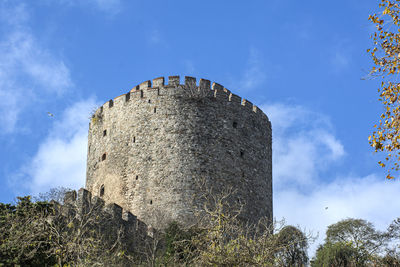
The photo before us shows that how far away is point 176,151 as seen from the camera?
75.4 ft

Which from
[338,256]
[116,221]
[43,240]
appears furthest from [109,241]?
[338,256]

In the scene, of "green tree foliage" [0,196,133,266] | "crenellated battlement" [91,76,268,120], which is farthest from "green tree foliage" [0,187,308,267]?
"crenellated battlement" [91,76,268,120]

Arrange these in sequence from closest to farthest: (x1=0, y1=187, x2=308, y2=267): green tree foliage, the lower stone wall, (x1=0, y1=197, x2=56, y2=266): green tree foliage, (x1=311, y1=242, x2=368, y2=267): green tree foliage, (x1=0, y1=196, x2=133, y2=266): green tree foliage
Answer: (x1=0, y1=187, x2=308, y2=267): green tree foliage
(x1=0, y1=196, x2=133, y2=266): green tree foliage
(x1=0, y1=197, x2=56, y2=266): green tree foliage
the lower stone wall
(x1=311, y1=242, x2=368, y2=267): green tree foliage

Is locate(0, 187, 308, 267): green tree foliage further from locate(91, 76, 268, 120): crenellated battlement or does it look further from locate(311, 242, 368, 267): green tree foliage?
locate(91, 76, 268, 120): crenellated battlement

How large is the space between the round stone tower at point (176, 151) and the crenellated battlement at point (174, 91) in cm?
4

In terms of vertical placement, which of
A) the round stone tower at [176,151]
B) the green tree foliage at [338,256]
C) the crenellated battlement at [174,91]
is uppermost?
the crenellated battlement at [174,91]

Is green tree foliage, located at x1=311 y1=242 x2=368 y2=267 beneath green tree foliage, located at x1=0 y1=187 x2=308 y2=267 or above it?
above

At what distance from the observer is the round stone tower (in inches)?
888

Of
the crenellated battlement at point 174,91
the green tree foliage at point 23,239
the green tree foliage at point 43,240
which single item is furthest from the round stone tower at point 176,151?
the green tree foliage at point 23,239

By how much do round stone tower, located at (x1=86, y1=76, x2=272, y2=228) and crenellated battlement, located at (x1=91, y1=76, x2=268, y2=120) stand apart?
0.13ft

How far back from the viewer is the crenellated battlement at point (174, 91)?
79.8 ft

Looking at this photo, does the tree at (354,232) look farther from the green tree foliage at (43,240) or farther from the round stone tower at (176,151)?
the green tree foliage at (43,240)

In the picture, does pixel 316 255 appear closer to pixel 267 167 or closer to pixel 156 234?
pixel 267 167

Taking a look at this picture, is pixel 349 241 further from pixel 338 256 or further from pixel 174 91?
pixel 174 91
